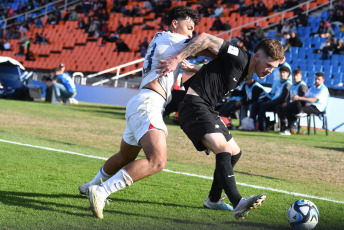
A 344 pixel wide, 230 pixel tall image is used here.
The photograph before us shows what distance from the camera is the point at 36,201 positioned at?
5.11 m

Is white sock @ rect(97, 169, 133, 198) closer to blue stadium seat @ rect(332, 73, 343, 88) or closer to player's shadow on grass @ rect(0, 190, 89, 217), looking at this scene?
player's shadow on grass @ rect(0, 190, 89, 217)

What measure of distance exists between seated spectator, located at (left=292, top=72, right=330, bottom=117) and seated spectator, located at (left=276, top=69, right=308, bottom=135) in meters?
0.15

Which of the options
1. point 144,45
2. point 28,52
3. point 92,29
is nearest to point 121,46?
point 144,45

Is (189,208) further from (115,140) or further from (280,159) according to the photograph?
(115,140)


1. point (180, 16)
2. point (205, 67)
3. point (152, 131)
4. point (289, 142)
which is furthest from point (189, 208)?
point (289, 142)

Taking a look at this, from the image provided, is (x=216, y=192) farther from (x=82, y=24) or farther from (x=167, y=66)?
(x=82, y=24)

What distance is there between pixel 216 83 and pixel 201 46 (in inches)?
14.9

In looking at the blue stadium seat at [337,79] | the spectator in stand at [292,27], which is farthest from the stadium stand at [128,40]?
the spectator in stand at [292,27]

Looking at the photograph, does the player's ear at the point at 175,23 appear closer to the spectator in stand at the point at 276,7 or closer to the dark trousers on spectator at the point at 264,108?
the dark trousers on spectator at the point at 264,108

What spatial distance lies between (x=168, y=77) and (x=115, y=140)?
20.2 ft

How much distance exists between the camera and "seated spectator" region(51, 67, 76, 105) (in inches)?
864

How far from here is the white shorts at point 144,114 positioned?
4766 millimetres

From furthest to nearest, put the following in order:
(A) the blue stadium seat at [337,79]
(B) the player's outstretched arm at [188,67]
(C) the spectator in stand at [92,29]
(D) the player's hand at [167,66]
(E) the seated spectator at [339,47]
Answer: (C) the spectator in stand at [92,29] < (E) the seated spectator at [339,47] < (A) the blue stadium seat at [337,79] < (B) the player's outstretched arm at [188,67] < (D) the player's hand at [167,66]

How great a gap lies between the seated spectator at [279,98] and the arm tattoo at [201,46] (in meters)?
10.5
